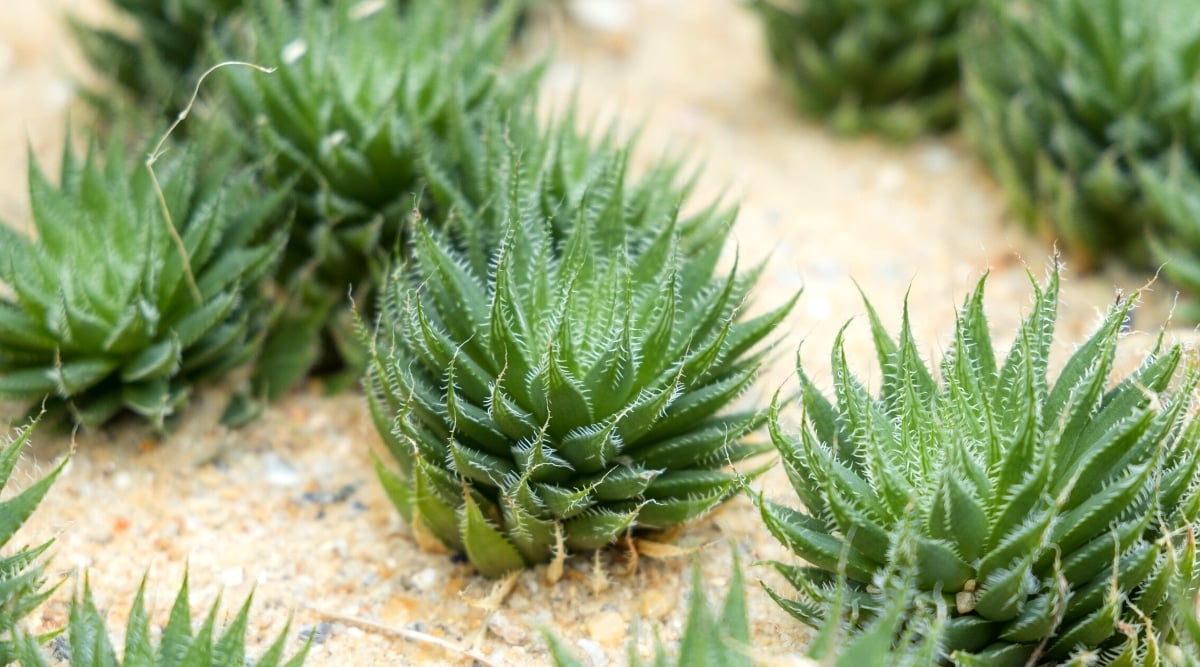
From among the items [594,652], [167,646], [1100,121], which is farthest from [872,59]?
[167,646]

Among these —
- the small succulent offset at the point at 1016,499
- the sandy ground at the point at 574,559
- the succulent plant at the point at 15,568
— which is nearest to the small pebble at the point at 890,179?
the sandy ground at the point at 574,559

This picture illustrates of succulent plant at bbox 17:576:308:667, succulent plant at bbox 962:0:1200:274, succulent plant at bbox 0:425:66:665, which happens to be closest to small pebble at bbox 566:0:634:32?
succulent plant at bbox 962:0:1200:274

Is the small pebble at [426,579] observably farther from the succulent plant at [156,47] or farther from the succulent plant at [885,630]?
the succulent plant at [156,47]

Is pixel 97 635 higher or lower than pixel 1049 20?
lower

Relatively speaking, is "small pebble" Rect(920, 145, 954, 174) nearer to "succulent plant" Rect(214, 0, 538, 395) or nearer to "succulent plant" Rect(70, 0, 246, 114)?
"succulent plant" Rect(214, 0, 538, 395)

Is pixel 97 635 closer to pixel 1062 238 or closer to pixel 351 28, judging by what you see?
pixel 351 28

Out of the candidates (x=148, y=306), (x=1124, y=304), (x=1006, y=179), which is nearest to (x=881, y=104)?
(x=1006, y=179)

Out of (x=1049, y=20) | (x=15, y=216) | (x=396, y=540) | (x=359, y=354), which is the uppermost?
(x=1049, y=20)

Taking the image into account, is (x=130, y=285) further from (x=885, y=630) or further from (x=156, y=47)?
(x=885, y=630)
